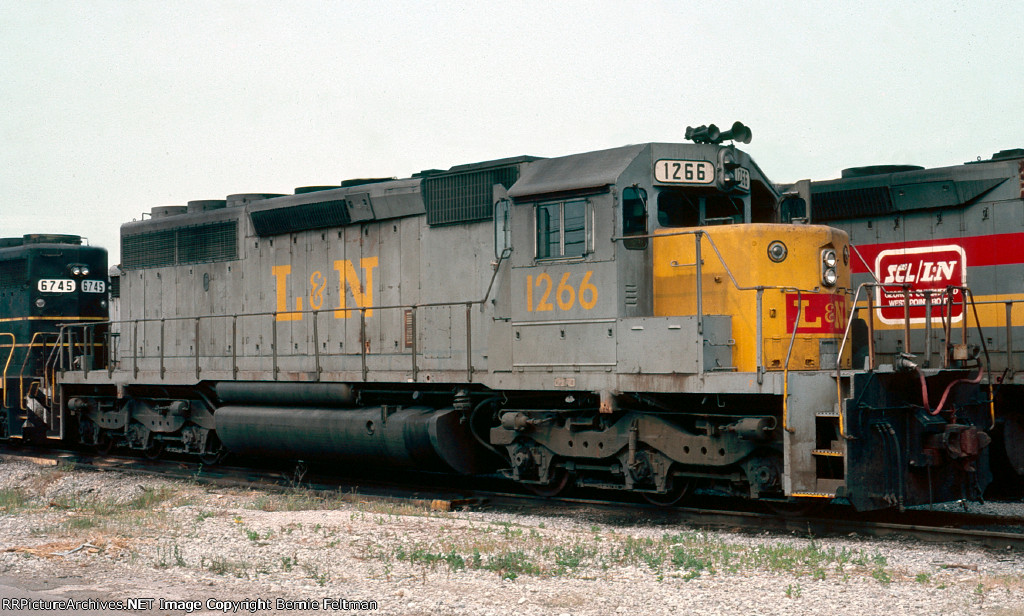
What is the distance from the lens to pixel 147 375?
1427cm

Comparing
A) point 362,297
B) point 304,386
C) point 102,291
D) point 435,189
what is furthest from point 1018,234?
point 102,291

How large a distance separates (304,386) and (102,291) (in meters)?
6.99

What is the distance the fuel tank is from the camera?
1091 centimetres

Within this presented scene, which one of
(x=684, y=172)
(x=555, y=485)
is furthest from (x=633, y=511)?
(x=684, y=172)

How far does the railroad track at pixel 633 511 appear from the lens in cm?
856

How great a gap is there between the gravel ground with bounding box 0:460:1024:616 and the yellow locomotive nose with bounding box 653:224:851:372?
168cm

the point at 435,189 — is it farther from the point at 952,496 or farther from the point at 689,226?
the point at 952,496

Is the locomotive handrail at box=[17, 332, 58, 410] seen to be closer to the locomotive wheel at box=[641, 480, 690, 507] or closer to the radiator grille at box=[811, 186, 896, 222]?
the locomotive wheel at box=[641, 480, 690, 507]

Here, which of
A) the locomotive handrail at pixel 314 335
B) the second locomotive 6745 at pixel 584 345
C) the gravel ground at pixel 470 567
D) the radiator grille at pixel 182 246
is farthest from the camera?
the radiator grille at pixel 182 246

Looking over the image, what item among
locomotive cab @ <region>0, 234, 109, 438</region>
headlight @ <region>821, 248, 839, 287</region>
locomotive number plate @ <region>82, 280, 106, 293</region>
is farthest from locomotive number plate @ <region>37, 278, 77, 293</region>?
headlight @ <region>821, 248, 839, 287</region>

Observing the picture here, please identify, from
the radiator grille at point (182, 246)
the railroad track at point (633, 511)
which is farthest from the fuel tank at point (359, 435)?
the radiator grille at point (182, 246)

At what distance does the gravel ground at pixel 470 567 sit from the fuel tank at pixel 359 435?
114cm

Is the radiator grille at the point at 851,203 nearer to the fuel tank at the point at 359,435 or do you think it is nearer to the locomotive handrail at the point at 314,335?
the locomotive handrail at the point at 314,335

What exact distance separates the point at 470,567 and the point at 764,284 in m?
3.72
